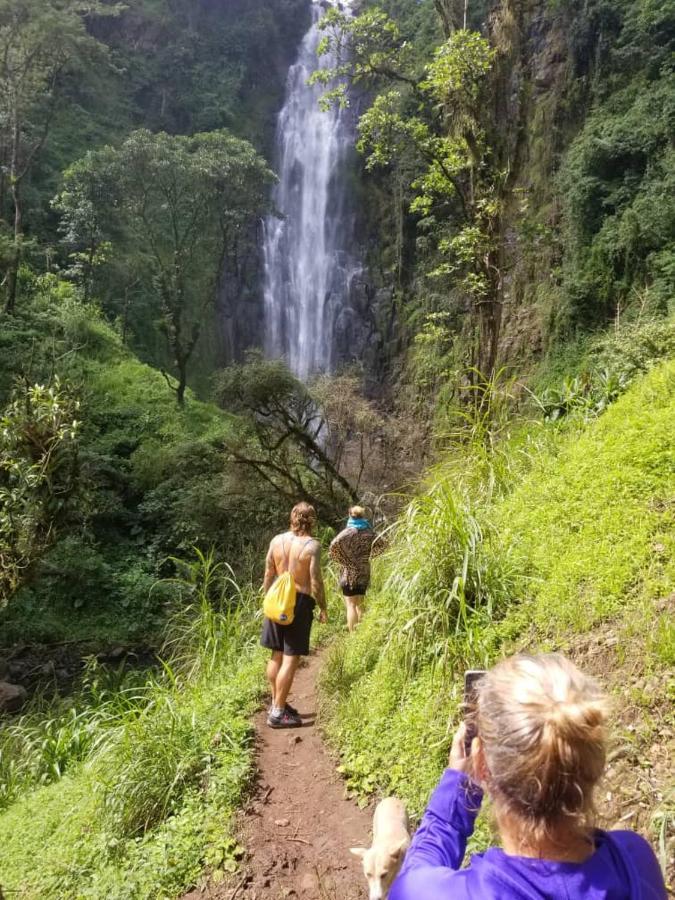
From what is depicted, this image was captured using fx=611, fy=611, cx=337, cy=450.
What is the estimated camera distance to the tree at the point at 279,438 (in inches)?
440

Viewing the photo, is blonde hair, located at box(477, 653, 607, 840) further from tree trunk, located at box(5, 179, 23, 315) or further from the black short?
tree trunk, located at box(5, 179, 23, 315)

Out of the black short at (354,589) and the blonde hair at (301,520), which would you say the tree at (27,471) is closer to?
the black short at (354,589)

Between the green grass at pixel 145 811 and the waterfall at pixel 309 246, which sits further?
the waterfall at pixel 309 246

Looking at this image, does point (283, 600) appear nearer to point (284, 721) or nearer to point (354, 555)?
point (284, 721)

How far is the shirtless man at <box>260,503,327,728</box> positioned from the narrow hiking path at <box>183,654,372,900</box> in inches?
8.6

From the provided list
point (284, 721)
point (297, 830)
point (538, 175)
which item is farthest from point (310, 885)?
point (538, 175)

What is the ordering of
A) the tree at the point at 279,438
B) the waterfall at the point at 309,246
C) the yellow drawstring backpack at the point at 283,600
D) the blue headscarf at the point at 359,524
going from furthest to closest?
the waterfall at the point at 309,246 < the tree at the point at 279,438 < the blue headscarf at the point at 359,524 < the yellow drawstring backpack at the point at 283,600

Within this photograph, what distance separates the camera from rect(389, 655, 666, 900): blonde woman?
1107 millimetres

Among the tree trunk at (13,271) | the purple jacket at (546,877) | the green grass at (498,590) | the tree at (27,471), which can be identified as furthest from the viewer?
the tree trunk at (13,271)

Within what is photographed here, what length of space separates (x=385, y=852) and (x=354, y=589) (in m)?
3.46

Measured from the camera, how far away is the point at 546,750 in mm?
1113

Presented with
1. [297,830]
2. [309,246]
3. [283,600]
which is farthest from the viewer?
[309,246]

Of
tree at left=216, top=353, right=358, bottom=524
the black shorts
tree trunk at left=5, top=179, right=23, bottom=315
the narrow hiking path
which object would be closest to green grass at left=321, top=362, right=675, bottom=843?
the narrow hiking path

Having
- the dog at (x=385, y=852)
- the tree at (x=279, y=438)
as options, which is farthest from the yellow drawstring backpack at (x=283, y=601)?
the tree at (x=279, y=438)
